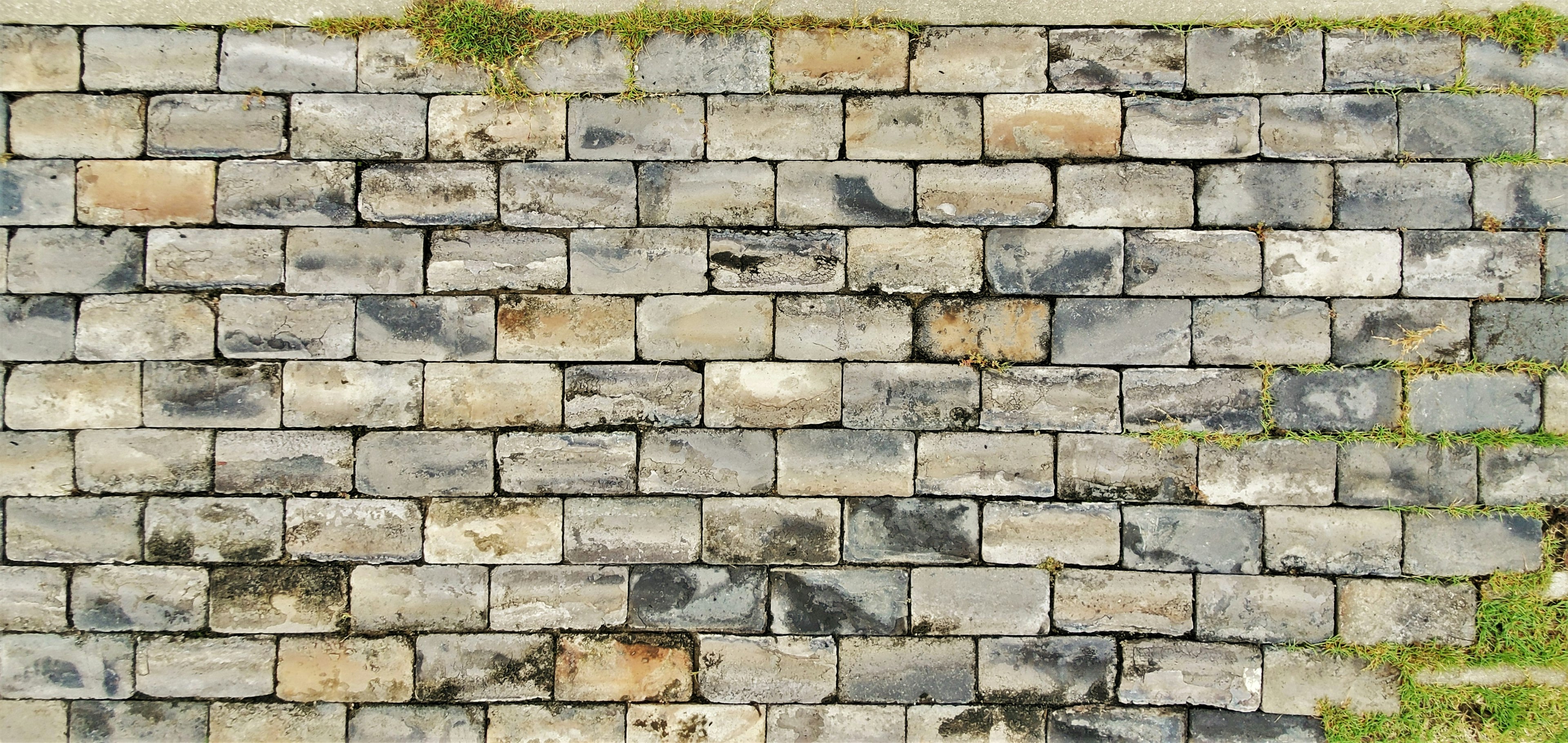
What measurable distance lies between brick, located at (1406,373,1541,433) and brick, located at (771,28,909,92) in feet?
7.94

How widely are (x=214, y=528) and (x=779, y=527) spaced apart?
2.29 meters

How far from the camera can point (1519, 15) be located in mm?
2902

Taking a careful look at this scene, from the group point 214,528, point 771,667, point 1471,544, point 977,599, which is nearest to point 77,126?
point 214,528

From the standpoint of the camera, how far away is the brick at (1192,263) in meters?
2.89

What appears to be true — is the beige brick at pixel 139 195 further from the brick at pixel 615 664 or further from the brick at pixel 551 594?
the brick at pixel 615 664

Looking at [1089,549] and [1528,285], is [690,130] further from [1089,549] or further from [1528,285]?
[1528,285]

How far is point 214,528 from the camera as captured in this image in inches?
116

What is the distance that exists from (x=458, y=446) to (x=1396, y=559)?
3.80 metres

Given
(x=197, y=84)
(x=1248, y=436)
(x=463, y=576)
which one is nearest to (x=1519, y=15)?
(x=1248, y=436)

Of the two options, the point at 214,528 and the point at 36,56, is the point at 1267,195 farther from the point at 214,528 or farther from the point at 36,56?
the point at 36,56

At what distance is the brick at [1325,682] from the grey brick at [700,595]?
2077mm

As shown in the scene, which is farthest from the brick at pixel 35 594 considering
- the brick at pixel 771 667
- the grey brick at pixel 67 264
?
the brick at pixel 771 667

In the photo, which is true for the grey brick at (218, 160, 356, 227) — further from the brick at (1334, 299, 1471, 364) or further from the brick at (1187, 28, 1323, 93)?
the brick at (1334, 299, 1471, 364)

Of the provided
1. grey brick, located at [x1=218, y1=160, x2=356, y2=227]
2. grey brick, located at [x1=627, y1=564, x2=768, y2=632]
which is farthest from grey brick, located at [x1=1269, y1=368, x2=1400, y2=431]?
grey brick, located at [x1=218, y1=160, x2=356, y2=227]
